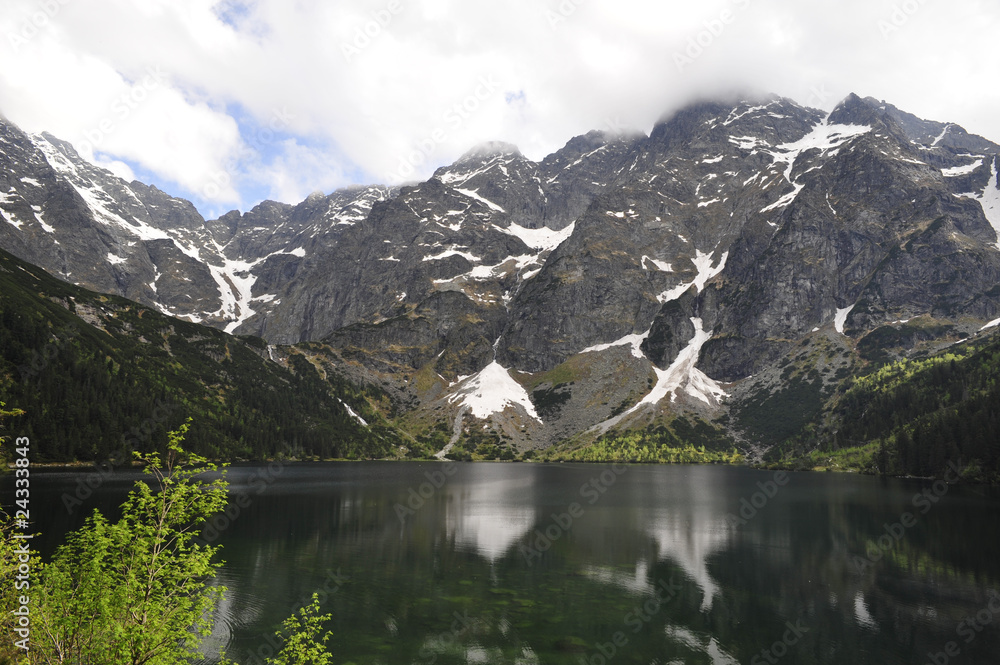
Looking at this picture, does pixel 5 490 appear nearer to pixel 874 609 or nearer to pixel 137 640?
pixel 137 640

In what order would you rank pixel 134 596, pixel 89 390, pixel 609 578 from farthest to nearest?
pixel 89 390 < pixel 609 578 < pixel 134 596

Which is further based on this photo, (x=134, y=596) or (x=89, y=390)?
(x=89, y=390)

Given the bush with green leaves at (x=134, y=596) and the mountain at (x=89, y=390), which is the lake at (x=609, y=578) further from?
the mountain at (x=89, y=390)

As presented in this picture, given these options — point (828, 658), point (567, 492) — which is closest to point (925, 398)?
point (567, 492)

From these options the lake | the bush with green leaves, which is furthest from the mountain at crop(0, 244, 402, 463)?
the bush with green leaves

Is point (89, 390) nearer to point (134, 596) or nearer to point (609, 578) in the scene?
point (609, 578)

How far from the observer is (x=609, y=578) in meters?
45.2

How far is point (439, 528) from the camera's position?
6581 centimetres

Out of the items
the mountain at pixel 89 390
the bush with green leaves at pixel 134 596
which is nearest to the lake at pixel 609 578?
the bush with green leaves at pixel 134 596

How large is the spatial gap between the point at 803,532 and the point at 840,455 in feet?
438

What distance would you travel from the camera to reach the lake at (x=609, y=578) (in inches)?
1233

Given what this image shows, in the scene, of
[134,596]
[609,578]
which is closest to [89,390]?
[609,578]

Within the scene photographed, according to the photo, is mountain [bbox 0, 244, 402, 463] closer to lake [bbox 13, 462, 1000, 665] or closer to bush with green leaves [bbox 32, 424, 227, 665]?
lake [bbox 13, 462, 1000, 665]

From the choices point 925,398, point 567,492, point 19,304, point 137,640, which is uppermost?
point 19,304
